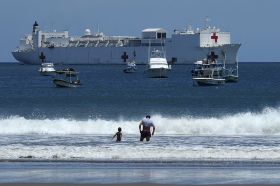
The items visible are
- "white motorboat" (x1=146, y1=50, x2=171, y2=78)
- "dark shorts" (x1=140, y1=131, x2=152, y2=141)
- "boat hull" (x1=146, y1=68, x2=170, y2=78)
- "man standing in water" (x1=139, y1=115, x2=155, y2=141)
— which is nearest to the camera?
"man standing in water" (x1=139, y1=115, x2=155, y2=141)

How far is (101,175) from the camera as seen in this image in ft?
79.3

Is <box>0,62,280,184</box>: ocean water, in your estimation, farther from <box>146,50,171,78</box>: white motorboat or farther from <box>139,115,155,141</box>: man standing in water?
<box>146,50,171,78</box>: white motorboat

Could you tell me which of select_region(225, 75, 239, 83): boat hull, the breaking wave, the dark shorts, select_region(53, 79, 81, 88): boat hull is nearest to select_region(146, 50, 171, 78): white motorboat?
select_region(225, 75, 239, 83): boat hull

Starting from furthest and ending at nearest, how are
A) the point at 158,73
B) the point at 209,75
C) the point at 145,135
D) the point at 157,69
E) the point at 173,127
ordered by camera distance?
1. the point at 157,69
2. the point at 158,73
3. the point at 209,75
4. the point at 173,127
5. the point at 145,135

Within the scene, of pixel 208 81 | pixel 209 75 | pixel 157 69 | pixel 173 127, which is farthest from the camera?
pixel 157 69

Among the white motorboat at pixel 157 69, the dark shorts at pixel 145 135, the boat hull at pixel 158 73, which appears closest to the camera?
the dark shorts at pixel 145 135

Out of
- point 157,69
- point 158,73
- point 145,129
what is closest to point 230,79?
point 158,73

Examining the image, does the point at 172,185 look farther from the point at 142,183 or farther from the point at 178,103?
the point at 178,103

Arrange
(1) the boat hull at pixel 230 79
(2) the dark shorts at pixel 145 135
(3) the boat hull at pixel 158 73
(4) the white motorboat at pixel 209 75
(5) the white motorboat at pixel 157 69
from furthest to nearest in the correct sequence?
(5) the white motorboat at pixel 157 69 → (3) the boat hull at pixel 158 73 → (1) the boat hull at pixel 230 79 → (4) the white motorboat at pixel 209 75 → (2) the dark shorts at pixel 145 135

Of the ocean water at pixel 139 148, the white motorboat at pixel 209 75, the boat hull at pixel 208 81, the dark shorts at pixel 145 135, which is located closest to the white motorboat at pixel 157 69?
the white motorboat at pixel 209 75

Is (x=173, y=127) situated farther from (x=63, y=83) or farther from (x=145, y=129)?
(x=63, y=83)

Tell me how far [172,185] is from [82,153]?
8.40 meters

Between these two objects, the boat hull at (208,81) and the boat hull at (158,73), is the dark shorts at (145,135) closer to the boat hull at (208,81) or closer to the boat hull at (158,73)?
the boat hull at (208,81)

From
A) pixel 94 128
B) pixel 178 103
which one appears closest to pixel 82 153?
pixel 94 128
